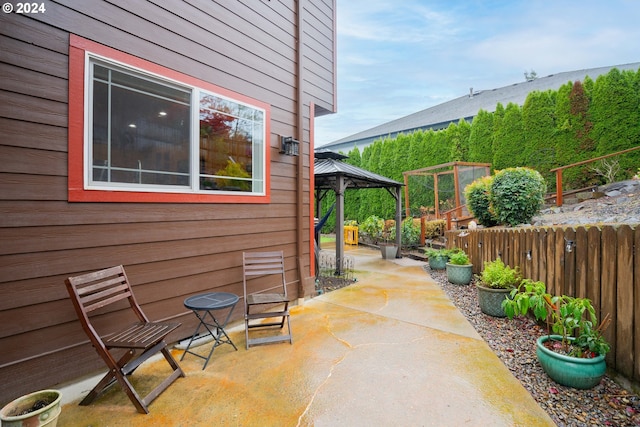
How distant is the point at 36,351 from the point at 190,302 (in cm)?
101

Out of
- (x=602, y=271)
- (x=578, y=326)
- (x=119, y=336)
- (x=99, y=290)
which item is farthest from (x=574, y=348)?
(x=99, y=290)

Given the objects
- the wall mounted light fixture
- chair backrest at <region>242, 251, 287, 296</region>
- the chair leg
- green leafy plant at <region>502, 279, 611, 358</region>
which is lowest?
the chair leg

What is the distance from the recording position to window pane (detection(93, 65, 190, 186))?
93.1 inches

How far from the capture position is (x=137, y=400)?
6.10 feet

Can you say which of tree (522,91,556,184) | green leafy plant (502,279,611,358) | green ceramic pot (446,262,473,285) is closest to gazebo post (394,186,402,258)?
green ceramic pot (446,262,473,285)

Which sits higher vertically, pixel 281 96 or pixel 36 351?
pixel 281 96

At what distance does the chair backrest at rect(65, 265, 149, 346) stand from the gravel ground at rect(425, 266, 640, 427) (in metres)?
3.09

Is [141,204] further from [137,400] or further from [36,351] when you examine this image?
[137,400]

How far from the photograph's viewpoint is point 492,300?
359cm

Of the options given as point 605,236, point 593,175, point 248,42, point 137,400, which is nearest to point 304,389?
point 137,400

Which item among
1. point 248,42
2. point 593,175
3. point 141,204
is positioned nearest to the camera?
point 141,204

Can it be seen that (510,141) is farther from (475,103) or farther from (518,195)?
(475,103)

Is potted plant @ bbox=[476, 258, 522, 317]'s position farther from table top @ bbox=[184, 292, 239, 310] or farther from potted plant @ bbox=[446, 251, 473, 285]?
table top @ bbox=[184, 292, 239, 310]

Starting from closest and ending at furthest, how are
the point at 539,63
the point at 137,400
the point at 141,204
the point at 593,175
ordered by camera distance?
the point at 137,400 → the point at 141,204 → the point at 593,175 → the point at 539,63
